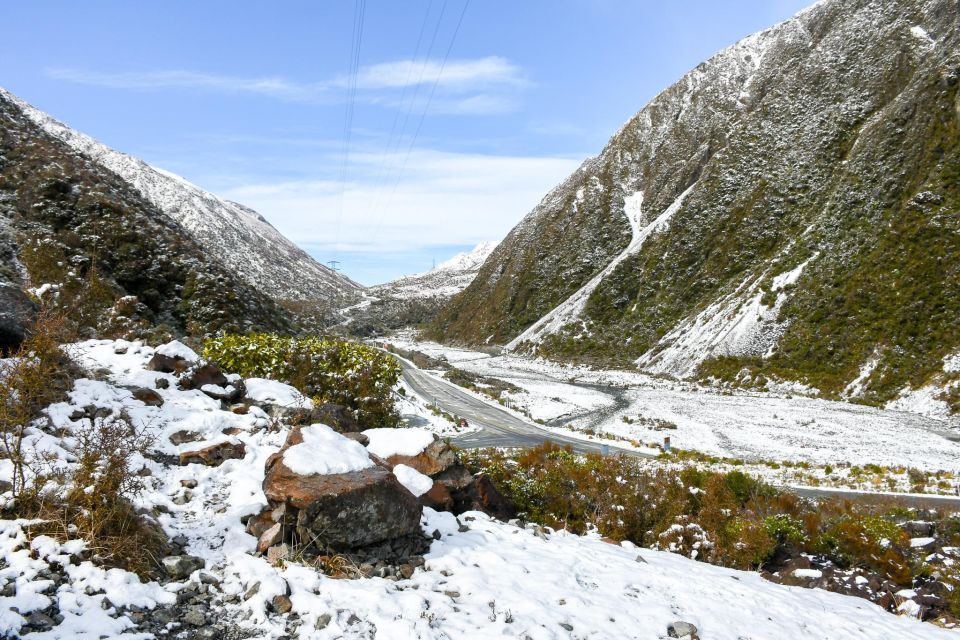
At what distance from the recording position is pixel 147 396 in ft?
35.6

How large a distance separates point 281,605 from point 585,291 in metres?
77.7

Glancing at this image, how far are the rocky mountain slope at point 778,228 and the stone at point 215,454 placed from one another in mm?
42308

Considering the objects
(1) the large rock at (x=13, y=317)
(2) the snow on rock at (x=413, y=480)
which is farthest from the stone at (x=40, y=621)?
(1) the large rock at (x=13, y=317)

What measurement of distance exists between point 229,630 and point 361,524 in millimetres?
2170

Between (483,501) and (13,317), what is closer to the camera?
(13,317)

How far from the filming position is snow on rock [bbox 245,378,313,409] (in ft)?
42.7

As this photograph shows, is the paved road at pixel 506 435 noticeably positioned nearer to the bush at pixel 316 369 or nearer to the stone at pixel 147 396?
the bush at pixel 316 369

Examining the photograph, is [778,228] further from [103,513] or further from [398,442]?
[103,513]

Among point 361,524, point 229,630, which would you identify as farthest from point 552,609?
point 229,630

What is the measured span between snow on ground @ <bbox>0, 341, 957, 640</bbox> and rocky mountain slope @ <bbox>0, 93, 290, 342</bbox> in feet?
39.7

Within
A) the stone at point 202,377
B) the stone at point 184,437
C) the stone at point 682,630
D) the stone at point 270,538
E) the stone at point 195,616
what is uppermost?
the stone at point 202,377

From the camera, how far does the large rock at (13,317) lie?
9.94 metres

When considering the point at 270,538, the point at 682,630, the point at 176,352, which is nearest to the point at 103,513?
the point at 270,538

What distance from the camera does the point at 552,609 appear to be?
7.19 meters
